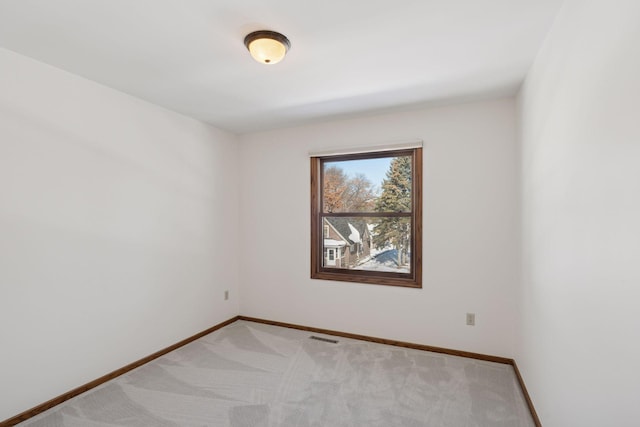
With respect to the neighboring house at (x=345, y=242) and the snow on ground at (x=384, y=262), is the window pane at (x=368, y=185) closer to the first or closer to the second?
the neighboring house at (x=345, y=242)

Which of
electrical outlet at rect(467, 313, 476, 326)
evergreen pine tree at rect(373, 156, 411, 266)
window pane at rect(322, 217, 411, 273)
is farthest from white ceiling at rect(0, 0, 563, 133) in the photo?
electrical outlet at rect(467, 313, 476, 326)

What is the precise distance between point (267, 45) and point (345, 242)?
2370mm

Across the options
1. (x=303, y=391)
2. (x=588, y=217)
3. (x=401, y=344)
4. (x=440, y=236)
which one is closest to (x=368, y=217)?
(x=440, y=236)

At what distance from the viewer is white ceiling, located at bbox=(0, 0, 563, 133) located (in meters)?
1.64

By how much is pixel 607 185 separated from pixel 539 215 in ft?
3.21

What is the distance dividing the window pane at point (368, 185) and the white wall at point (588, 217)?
4.64ft

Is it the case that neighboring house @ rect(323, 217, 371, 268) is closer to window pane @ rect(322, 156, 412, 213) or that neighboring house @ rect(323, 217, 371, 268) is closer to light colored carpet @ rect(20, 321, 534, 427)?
window pane @ rect(322, 156, 412, 213)

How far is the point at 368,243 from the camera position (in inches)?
141

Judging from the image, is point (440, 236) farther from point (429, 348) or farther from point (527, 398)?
point (527, 398)

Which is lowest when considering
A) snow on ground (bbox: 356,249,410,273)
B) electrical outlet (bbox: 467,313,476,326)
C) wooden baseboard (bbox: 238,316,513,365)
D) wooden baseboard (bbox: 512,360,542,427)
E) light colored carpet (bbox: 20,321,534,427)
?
light colored carpet (bbox: 20,321,534,427)

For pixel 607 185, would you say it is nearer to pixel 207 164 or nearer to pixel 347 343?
pixel 347 343

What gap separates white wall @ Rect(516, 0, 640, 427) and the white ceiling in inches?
15.6

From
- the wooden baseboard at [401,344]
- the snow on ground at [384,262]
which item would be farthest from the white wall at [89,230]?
the snow on ground at [384,262]

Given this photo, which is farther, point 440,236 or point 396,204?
point 396,204
